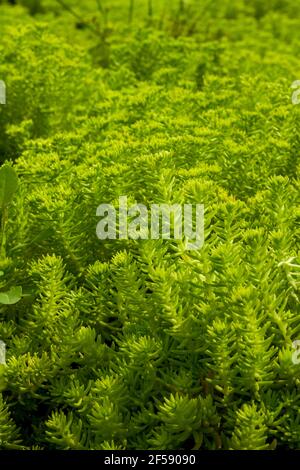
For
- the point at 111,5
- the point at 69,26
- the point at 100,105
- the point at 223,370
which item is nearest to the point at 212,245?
the point at 223,370

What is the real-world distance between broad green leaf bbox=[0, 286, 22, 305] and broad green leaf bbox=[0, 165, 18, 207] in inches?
10.1

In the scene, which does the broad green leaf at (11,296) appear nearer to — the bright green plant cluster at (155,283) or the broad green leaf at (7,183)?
the bright green plant cluster at (155,283)

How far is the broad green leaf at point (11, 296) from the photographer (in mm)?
1840

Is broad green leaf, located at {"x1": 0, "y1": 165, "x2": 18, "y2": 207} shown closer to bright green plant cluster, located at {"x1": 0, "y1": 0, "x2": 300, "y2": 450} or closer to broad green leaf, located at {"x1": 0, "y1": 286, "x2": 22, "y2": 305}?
bright green plant cluster, located at {"x1": 0, "y1": 0, "x2": 300, "y2": 450}

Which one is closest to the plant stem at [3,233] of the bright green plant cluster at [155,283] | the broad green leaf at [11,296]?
the bright green plant cluster at [155,283]

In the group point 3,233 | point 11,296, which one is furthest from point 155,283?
point 3,233

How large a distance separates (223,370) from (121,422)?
0.25 metres

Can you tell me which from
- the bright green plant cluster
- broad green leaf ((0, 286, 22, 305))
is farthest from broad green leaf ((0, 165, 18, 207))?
broad green leaf ((0, 286, 22, 305))

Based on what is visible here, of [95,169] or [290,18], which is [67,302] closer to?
[95,169]

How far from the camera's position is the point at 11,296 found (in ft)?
6.09

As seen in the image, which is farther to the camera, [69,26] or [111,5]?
[111,5]

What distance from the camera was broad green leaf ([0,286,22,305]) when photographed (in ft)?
6.04

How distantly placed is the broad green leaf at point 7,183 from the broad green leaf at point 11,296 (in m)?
0.26

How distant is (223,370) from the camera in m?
1.63
